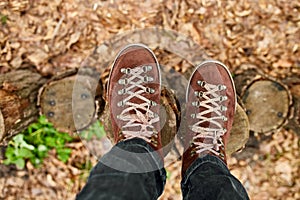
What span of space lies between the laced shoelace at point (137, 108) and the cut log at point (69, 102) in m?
0.17

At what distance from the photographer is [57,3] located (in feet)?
6.21

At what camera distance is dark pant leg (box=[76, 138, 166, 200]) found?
1.13 meters

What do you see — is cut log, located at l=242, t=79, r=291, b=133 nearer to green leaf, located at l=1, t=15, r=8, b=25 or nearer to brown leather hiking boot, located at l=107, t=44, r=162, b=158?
brown leather hiking boot, located at l=107, t=44, r=162, b=158

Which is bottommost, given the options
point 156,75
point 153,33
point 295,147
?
point 295,147

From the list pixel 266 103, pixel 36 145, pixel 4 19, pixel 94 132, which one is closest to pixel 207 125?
pixel 266 103

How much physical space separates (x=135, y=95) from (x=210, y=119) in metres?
0.34

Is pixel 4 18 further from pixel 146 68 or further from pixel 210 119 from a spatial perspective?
pixel 210 119

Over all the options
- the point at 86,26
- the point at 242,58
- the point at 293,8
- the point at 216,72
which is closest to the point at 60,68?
the point at 86,26

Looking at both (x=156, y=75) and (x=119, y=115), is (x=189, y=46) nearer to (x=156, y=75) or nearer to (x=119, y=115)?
(x=156, y=75)

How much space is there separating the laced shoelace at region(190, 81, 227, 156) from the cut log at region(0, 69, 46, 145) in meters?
0.72

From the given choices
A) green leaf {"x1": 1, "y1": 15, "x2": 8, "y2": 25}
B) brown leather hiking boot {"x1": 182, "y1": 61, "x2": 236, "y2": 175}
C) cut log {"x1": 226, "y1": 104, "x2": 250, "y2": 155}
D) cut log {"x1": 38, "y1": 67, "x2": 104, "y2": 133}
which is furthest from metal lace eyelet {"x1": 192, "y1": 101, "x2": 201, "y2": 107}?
green leaf {"x1": 1, "y1": 15, "x2": 8, "y2": 25}

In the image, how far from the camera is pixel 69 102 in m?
1.74

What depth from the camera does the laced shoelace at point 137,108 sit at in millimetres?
1542

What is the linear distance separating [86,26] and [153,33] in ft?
1.08
